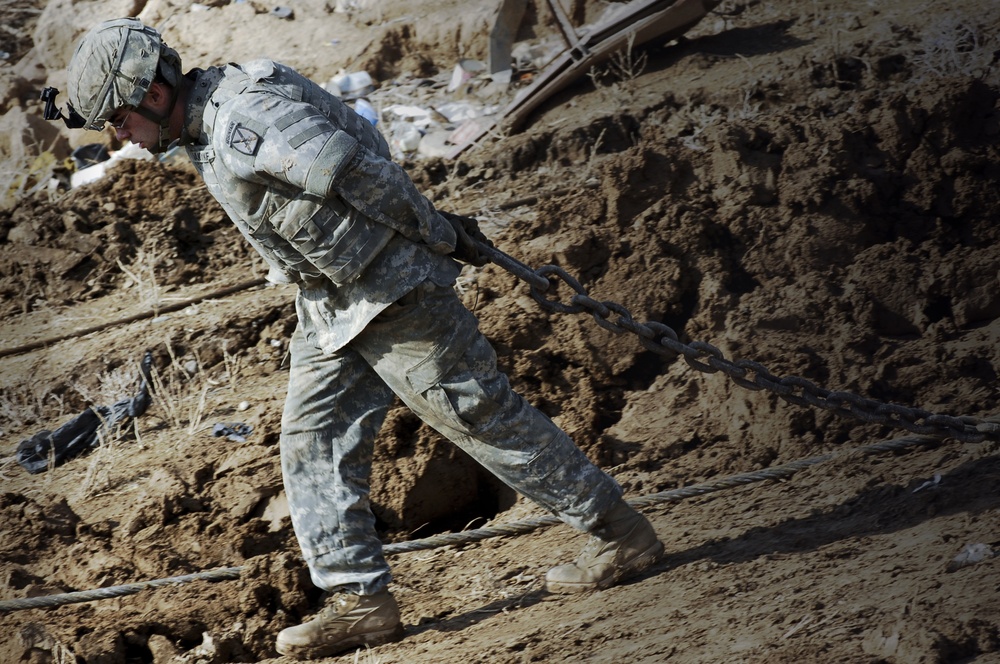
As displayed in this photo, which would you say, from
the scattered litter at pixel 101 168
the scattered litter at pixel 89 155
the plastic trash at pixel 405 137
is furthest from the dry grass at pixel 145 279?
the plastic trash at pixel 405 137

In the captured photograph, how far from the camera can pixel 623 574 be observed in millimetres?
3947

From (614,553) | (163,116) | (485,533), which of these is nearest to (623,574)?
(614,553)

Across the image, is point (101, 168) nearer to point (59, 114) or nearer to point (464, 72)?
point (464, 72)

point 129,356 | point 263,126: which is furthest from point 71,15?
point 263,126

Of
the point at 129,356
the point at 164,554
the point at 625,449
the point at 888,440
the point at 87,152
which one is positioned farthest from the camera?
the point at 87,152

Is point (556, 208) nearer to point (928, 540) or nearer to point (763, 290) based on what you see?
point (763, 290)

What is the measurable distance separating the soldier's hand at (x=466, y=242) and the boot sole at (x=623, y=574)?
1201 millimetres

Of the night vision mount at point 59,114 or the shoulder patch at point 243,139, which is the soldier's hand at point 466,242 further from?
the night vision mount at point 59,114

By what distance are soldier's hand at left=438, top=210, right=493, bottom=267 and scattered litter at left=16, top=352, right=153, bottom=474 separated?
9.36 ft

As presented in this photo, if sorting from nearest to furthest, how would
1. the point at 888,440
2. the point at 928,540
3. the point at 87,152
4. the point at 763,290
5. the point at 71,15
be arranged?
the point at 928,540 → the point at 888,440 → the point at 763,290 → the point at 87,152 → the point at 71,15

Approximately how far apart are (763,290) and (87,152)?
5.71 metres

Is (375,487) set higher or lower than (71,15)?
lower

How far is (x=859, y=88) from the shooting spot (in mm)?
6848

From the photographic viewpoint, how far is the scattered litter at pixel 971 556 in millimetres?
3420
